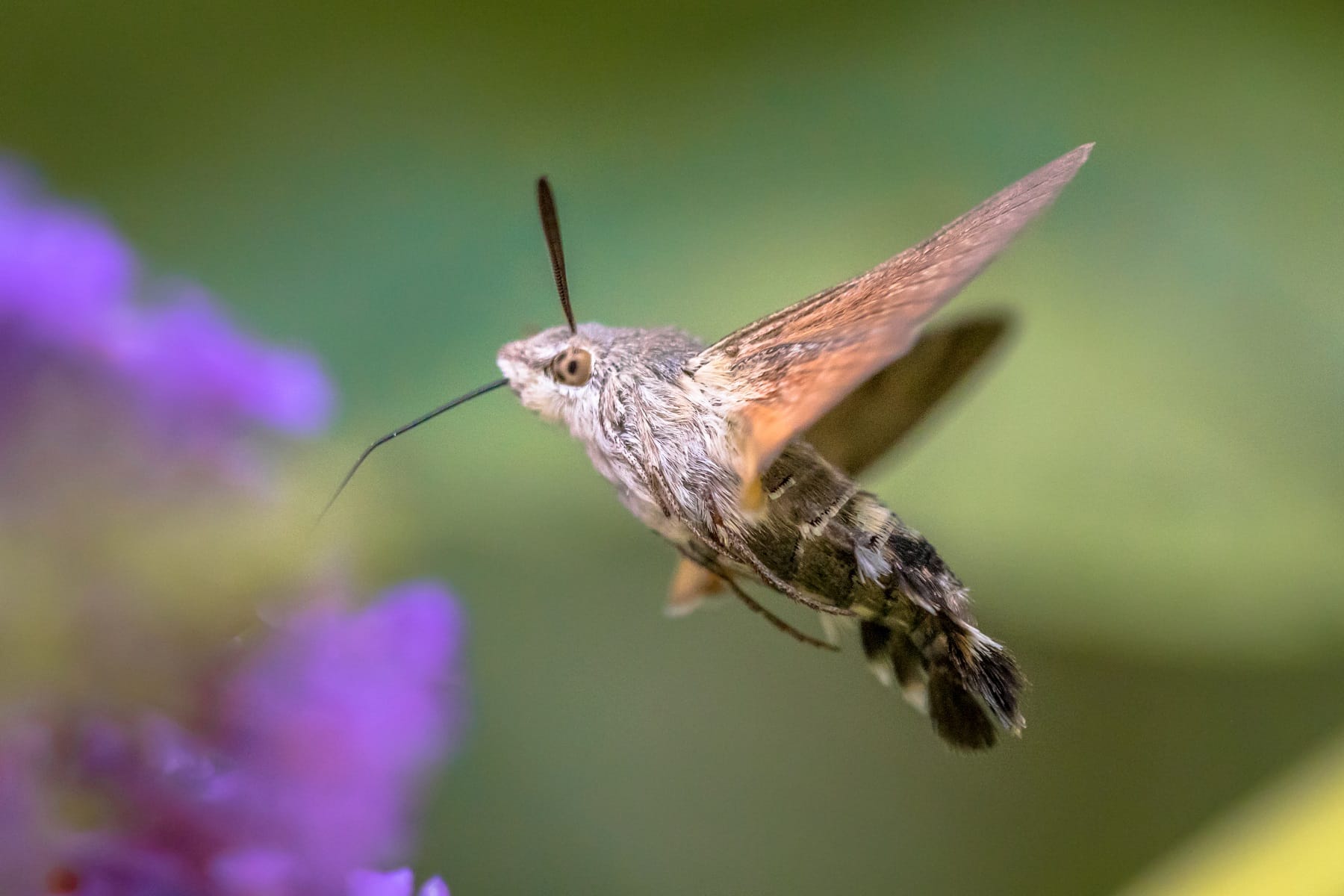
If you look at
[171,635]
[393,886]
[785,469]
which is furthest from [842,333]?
[171,635]

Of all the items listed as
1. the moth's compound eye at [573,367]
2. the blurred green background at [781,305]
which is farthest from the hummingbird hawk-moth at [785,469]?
the blurred green background at [781,305]

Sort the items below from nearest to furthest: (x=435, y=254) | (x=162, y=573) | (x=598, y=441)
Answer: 1. (x=598, y=441)
2. (x=162, y=573)
3. (x=435, y=254)

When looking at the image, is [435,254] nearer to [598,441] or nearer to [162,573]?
[162,573]

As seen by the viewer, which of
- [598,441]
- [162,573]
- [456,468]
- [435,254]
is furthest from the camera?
[435,254]

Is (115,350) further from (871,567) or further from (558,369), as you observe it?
(871,567)

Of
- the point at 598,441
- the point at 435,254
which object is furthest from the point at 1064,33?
the point at 598,441

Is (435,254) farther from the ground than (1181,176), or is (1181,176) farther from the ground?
(435,254)

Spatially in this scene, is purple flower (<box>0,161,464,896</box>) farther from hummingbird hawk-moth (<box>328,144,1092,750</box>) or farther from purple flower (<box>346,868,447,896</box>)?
hummingbird hawk-moth (<box>328,144,1092,750</box>)
